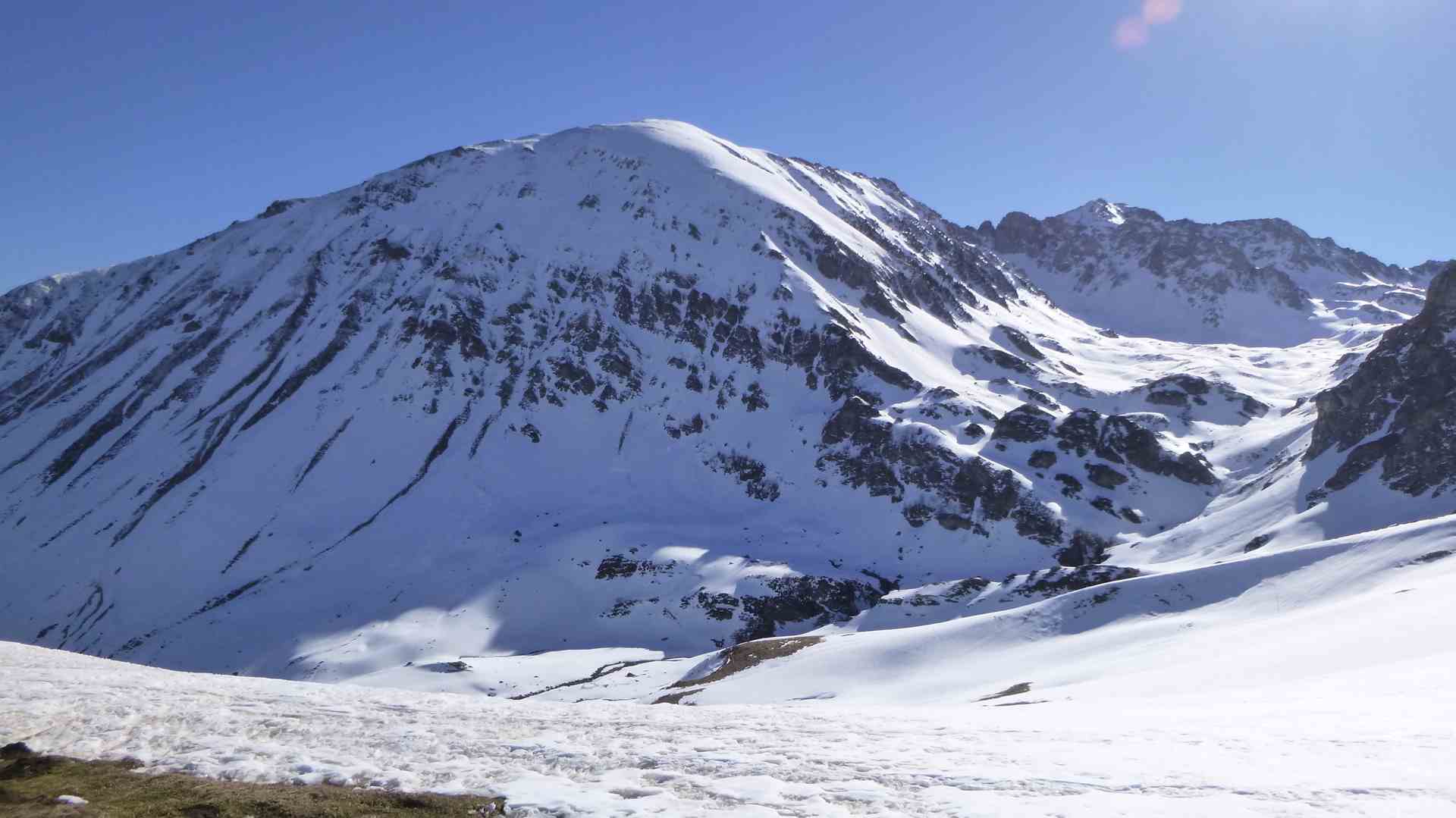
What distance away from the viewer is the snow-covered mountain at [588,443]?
3868 inches

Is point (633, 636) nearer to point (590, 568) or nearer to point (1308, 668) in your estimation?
point (590, 568)

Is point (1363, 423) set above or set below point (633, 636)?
above

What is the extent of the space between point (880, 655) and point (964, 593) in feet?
106

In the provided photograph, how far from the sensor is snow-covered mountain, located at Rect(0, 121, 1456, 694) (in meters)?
98.2

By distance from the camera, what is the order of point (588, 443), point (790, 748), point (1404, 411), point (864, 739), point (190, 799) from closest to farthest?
point (190, 799)
point (790, 748)
point (864, 739)
point (1404, 411)
point (588, 443)

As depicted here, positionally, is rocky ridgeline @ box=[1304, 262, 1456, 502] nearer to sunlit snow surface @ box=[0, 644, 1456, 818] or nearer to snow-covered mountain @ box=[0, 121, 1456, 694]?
snow-covered mountain @ box=[0, 121, 1456, 694]

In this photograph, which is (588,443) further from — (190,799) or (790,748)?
(190,799)

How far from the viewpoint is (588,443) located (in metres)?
135

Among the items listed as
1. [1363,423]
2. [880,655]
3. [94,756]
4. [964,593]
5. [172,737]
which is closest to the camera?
[94,756]

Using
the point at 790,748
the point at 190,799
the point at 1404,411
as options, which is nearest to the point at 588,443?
the point at 1404,411

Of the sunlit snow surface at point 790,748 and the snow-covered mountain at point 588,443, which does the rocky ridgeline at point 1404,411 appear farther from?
the sunlit snow surface at point 790,748

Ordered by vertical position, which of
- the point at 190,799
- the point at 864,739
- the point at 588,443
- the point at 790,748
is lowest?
the point at 864,739

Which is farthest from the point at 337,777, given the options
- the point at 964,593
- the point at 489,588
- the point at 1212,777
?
the point at 489,588

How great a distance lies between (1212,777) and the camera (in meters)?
13.8
